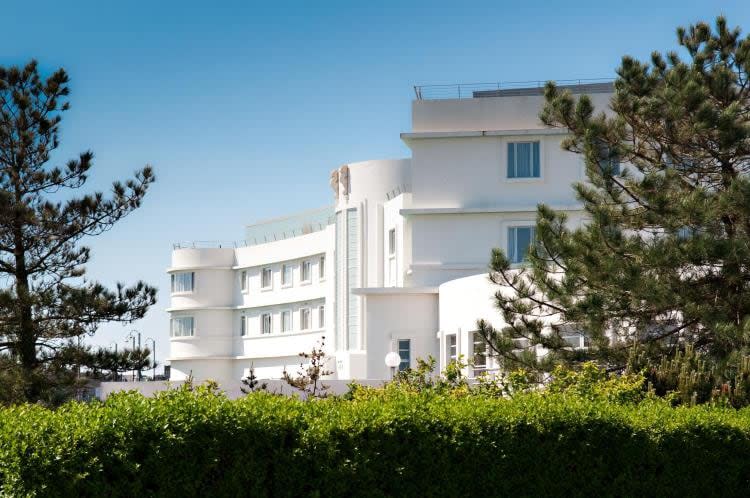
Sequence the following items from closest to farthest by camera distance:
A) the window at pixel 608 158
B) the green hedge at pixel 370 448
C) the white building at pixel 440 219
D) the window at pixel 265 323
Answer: the green hedge at pixel 370 448 < the window at pixel 608 158 < the white building at pixel 440 219 < the window at pixel 265 323

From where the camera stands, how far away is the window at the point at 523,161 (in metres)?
37.6

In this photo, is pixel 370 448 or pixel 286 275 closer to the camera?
pixel 370 448

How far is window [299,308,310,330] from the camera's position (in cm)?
5747

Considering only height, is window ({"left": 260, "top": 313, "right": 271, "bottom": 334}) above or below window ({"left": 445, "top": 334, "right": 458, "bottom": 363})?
above

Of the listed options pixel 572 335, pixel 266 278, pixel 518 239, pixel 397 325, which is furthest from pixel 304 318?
pixel 572 335

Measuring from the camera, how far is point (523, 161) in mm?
37844

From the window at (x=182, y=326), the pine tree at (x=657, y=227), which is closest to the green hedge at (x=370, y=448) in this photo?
the pine tree at (x=657, y=227)

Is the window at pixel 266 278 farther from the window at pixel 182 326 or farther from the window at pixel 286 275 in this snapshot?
the window at pixel 182 326

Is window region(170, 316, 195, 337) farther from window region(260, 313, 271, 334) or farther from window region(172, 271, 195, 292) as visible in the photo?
window region(260, 313, 271, 334)

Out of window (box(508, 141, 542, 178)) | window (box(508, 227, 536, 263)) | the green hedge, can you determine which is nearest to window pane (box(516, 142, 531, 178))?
window (box(508, 141, 542, 178))

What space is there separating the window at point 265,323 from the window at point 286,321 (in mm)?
1673

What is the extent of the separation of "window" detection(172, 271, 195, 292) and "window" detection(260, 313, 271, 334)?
5.21m

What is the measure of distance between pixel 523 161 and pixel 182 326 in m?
32.0

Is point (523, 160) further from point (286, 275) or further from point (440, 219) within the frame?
point (286, 275)
